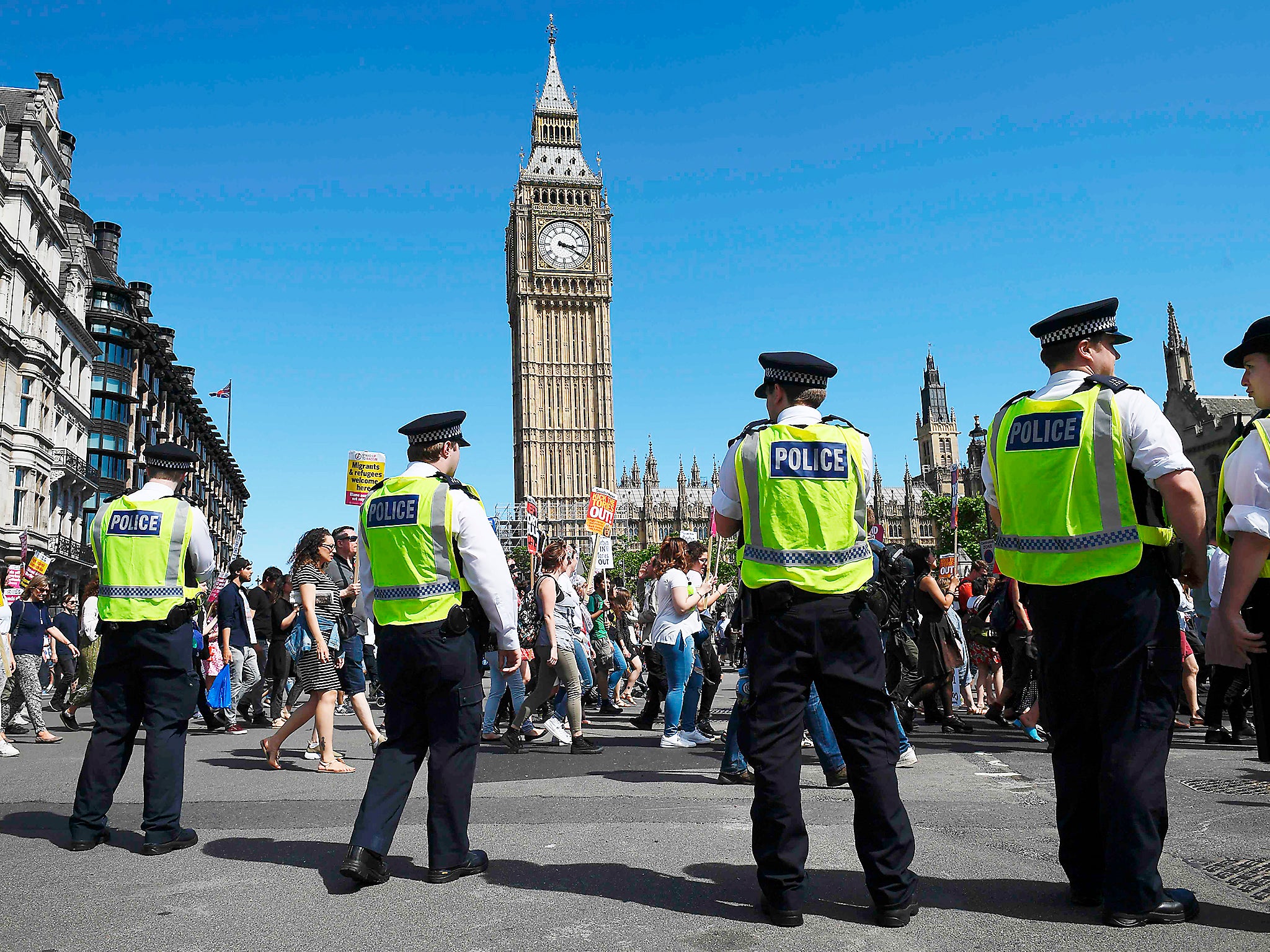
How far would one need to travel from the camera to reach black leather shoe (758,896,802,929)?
3.75m

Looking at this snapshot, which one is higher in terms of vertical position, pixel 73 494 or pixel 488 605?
pixel 73 494

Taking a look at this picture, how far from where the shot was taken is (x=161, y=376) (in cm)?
6078

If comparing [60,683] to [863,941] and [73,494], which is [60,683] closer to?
[863,941]

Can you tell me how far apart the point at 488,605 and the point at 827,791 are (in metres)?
3.20

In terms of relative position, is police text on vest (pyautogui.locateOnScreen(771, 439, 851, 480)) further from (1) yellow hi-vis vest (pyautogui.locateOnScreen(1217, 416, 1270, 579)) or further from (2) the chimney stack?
(2) the chimney stack

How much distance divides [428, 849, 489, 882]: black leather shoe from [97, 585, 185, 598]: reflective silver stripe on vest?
216 cm

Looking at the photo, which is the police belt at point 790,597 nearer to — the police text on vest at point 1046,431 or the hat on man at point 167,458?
the police text on vest at point 1046,431

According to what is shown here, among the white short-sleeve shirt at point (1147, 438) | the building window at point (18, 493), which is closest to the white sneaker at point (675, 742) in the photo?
the white short-sleeve shirt at point (1147, 438)

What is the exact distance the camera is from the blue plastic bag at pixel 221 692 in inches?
499

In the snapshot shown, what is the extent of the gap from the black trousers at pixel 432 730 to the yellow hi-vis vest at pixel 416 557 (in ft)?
0.30

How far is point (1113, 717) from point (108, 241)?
215 feet

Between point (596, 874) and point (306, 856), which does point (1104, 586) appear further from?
point (306, 856)

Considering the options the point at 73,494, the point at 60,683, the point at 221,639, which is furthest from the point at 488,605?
the point at 73,494

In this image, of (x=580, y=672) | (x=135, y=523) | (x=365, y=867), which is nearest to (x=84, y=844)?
(x=135, y=523)
